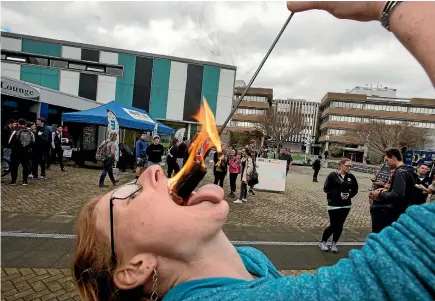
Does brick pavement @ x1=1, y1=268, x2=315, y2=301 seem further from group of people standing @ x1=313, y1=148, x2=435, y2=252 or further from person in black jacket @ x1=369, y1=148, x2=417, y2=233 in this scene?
person in black jacket @ x1=369, y1=148, x2=417, y2=233

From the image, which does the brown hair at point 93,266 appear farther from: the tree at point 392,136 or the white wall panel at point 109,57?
the tree at point 392,136

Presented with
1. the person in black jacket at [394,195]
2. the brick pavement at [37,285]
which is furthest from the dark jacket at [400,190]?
the brick pavement at [37,285]

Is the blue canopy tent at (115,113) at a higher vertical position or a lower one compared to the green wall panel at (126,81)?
lower

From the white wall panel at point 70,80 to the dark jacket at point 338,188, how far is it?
32144 mm

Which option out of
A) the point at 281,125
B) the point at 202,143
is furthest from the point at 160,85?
the point at 202,143

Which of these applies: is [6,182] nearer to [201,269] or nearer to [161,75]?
[201,269]

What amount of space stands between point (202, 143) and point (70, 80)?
115 feet

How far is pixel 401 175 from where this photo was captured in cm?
442

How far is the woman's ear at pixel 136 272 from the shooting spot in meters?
1.21

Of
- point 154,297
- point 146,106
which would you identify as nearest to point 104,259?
point 154,297

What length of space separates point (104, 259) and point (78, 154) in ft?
50.2

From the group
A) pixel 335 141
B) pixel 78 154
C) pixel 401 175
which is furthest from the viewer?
pixel 335 141

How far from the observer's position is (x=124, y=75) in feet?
106

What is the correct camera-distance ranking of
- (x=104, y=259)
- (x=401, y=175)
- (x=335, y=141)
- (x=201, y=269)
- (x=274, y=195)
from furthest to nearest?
(x=335, y=141) < (x=274, y=195) < (x=401, y=175) < (x=104, y=259) < (x=201, y=269)
